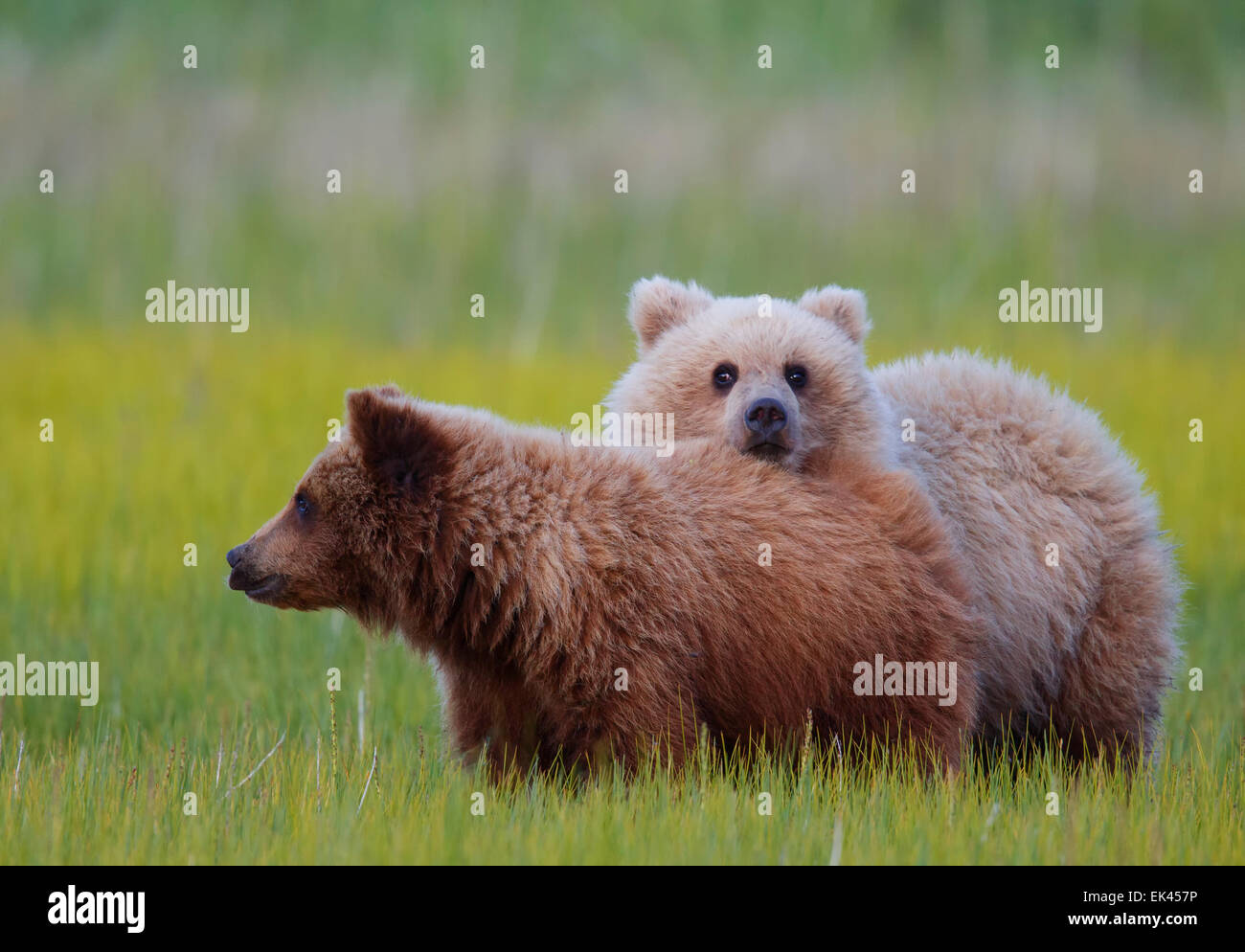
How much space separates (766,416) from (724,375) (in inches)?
26.6

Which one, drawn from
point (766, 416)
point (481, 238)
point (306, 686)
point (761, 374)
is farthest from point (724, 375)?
point (481, 238)

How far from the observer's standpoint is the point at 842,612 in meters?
5.69

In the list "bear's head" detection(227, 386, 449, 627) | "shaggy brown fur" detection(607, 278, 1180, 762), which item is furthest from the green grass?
"bear's head" detection(227, 386, 449, 627)

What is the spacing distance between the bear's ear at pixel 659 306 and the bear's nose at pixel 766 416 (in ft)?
3.98

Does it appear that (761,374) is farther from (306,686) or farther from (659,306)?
(306,686)

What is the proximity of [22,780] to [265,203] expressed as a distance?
47.9 ft

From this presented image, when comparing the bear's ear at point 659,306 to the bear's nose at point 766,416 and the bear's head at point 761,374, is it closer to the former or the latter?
the bear's head at point 761,374

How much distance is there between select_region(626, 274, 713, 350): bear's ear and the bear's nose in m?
1.21

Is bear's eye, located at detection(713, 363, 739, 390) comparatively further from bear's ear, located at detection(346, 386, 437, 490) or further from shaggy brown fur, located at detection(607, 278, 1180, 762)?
bear's ear, located at detection(346, 386, 437, 490)

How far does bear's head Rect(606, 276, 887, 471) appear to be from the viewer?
6.30m
